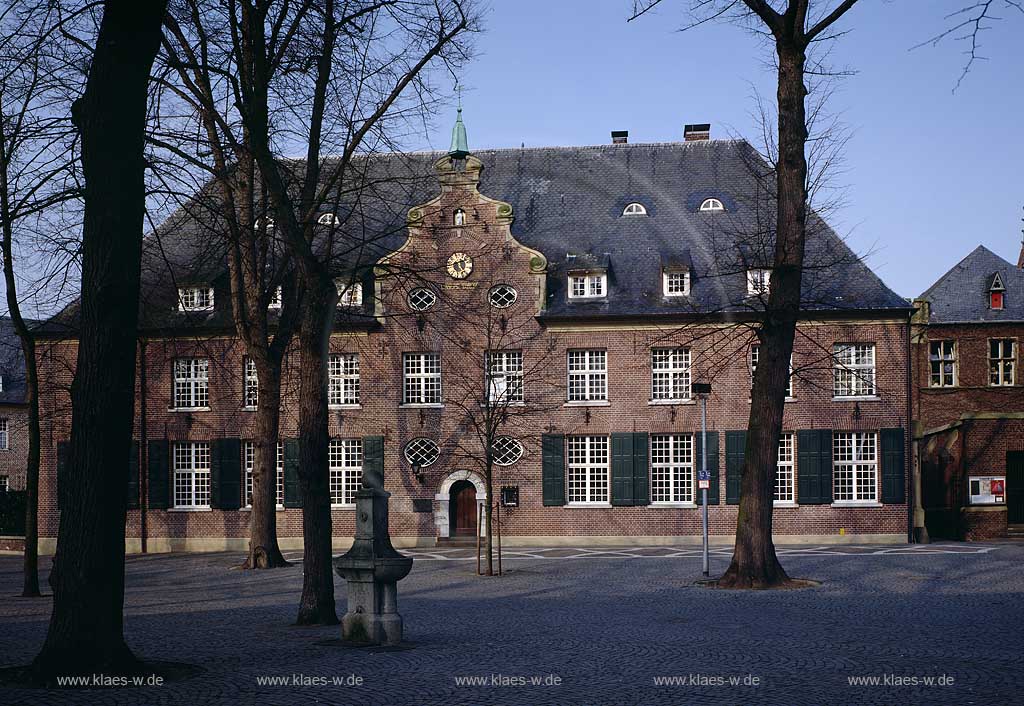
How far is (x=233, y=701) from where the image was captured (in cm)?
969

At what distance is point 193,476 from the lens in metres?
37.1

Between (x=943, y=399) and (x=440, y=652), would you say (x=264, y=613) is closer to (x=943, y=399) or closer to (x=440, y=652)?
(x=440, y=652)

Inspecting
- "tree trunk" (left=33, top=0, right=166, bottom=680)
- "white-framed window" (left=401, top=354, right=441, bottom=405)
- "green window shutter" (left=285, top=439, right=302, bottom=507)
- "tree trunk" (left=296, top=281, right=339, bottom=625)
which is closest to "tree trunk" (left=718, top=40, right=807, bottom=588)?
"tree trunk" (left=296, top=281, right=339, bottom=625)

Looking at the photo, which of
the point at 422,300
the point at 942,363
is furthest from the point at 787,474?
the point at 942,363

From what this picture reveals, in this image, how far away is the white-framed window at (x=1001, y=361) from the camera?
141 ft

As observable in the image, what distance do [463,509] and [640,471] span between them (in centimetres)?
545

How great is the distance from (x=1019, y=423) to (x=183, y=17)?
108ft

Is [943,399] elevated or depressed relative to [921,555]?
elevated

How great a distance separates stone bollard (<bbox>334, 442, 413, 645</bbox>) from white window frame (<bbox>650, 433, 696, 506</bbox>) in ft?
73.0

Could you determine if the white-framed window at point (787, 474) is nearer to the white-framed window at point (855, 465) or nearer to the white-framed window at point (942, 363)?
the white-framed window at point (855, 465)

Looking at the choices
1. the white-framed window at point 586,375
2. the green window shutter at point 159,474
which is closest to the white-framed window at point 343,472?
the green window shutter at point 159,474

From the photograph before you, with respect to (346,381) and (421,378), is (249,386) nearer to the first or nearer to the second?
(346,381)

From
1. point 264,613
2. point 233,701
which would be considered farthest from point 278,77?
point 233,701

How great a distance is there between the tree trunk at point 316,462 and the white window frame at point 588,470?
65.2ft
